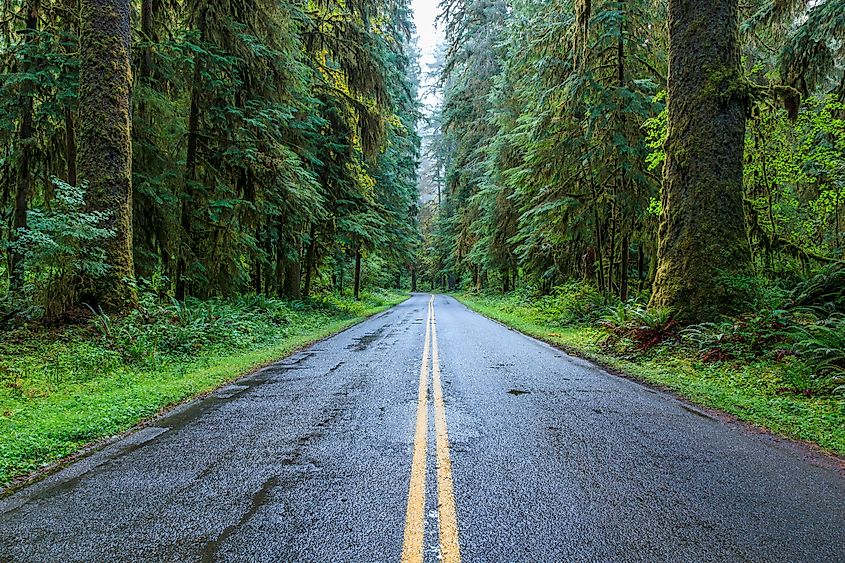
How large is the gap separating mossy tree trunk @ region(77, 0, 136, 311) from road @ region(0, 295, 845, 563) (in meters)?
4.42

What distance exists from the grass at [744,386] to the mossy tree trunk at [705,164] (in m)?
1.32

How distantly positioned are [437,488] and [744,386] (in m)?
5.36

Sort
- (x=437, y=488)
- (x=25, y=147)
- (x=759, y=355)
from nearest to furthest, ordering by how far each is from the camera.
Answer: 1. (x=437, y=488)
2. (x=759, y=355)
3. (x=25, y=147)

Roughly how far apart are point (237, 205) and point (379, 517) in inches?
443

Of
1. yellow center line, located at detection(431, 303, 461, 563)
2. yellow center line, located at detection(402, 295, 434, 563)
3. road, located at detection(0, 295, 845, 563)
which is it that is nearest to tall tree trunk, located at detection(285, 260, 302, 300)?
road, located at detection(0, 295, 845, 563)

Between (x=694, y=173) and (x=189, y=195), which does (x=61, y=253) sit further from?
(x=694, y=173)

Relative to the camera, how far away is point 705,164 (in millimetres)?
9047

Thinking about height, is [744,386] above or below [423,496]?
above

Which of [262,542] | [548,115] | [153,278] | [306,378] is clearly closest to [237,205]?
[153,278]

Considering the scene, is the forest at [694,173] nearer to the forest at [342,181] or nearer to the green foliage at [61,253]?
the forest at [342,181]

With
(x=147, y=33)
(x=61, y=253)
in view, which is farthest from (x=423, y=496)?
(x=147, y=33)

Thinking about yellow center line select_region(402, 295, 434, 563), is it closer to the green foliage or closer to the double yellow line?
the double yellow line

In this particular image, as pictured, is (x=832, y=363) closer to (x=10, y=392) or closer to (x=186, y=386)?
(x=186, y=386)

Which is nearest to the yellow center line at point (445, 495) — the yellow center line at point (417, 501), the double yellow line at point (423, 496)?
the double yellow line at point (423, 496)
